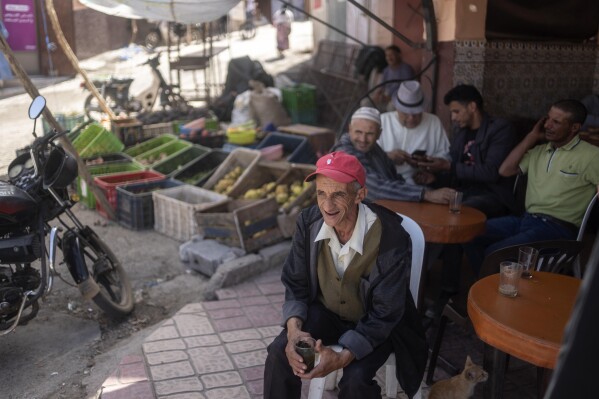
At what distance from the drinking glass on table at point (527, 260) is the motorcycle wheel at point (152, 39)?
19820 millimetres

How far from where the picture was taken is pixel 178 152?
25.9 feet

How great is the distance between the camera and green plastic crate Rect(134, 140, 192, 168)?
8.05 m

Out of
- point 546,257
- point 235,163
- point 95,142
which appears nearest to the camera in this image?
point 546,257

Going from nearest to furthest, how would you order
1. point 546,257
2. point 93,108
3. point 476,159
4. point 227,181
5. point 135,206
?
1. point 546,257
2. point 476,159
3. point 135,206
4. point 227,181
5. point 93,108

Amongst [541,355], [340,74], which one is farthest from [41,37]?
[541,355]

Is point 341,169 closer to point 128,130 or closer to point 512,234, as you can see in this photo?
point 512,234

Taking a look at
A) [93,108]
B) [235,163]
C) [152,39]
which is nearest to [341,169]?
[235,163]

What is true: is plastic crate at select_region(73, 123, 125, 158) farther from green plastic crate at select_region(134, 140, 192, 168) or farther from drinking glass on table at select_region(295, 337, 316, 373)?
drinking glass on table at select_region(295, 337, 316, 373)

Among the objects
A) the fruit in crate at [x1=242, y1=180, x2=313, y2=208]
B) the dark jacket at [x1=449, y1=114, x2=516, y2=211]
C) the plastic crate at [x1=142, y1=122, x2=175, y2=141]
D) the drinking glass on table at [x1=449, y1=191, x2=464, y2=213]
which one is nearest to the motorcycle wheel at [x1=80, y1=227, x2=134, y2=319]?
the fruit in crate at [x1=242, y1=180, x2=313, y2=208]

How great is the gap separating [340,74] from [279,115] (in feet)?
9.96

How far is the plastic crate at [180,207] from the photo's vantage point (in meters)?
6.16

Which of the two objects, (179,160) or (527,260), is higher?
(527,260)

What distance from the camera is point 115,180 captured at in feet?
23.8

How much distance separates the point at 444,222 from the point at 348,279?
3.42ft
